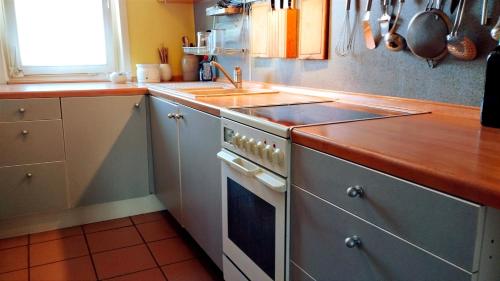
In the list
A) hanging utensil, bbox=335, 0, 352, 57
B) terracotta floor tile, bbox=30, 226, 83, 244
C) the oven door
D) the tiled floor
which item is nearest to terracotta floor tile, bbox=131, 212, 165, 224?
the tiled floor

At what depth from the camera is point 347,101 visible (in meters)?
1.86

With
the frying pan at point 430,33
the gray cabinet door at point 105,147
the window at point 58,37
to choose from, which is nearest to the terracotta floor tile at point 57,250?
the gray cabinet door at point 105,147

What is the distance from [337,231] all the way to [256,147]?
17.4 inches

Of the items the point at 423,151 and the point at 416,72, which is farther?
the point at 416,72

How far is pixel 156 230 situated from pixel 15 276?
31.4 inches

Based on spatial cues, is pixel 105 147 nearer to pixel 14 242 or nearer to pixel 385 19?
pixel 14 242

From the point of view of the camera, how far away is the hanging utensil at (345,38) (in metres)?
1.82

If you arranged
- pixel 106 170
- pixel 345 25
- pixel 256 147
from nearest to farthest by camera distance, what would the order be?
pixel 256 147, pixel 345 25, pixel 106 170

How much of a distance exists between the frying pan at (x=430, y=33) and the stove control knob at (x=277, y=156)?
0.64 meters

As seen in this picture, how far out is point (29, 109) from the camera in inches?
94.0

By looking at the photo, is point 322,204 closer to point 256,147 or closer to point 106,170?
point 256,147

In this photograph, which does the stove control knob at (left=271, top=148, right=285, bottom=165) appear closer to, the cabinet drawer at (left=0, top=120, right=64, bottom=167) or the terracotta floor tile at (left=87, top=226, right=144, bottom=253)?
the terracotta floor tile at (left=87, top=226, right=144, bottom=253)

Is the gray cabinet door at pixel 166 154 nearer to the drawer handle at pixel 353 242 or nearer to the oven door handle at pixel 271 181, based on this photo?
the oven door handle at pixel 271 181

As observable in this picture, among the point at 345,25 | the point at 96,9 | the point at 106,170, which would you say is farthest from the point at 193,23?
the point at 345,25
